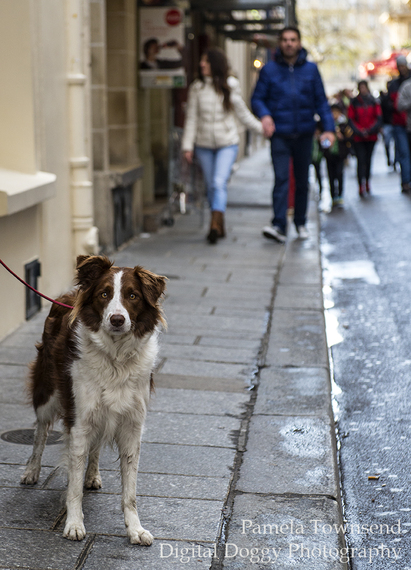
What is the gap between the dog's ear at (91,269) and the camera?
3210 millimetres

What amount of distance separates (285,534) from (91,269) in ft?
4.40

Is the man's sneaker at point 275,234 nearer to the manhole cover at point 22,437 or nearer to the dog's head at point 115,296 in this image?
the manhole cover at point 22,437

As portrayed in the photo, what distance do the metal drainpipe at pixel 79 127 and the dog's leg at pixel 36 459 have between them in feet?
14.1

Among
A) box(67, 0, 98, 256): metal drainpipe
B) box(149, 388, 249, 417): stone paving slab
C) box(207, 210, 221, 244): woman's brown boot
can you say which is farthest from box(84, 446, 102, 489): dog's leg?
box(207, 210, 221, 244): woman's brown boot

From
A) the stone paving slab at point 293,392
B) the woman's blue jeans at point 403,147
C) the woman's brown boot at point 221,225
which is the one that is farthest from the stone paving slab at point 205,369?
the woman's blue jeans at point 403,147

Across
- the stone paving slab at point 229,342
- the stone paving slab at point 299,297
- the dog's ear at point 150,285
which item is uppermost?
the dog's ear at point 150,285

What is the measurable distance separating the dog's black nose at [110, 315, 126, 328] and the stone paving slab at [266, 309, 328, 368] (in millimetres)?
2960

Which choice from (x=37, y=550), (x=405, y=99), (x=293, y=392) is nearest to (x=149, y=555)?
(x=37, y=550)

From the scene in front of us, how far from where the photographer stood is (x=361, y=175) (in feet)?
52.5

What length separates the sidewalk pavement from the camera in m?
3.36

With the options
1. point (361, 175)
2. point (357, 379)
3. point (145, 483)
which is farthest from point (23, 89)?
point (361, 175)

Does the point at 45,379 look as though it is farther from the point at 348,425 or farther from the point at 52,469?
the point at 348,425

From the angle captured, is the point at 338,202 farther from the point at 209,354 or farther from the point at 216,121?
the point at 209,354

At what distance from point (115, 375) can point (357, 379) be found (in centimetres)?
272
